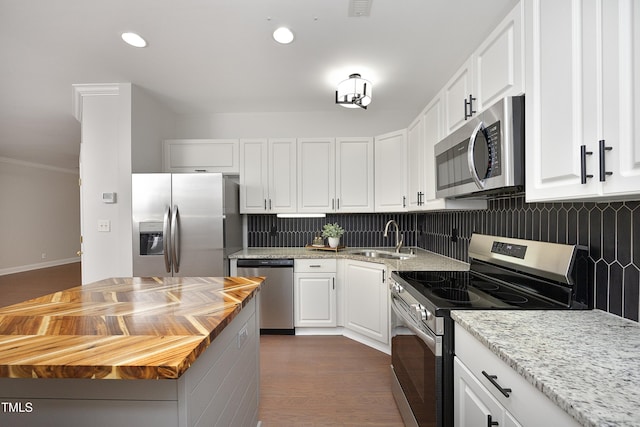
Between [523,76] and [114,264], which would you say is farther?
[114,264]

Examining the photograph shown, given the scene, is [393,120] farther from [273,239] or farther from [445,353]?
[445,353]

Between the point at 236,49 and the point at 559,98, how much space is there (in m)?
2.20

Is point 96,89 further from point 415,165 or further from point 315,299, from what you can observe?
point 415,165

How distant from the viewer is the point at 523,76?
4.08 feet

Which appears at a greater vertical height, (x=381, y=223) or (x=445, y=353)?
(x=381, y=223)

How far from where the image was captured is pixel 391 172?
10.5ft

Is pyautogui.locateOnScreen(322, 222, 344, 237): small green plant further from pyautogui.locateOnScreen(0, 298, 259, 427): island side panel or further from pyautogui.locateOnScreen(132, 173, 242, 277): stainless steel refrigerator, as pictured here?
pyautogui.locateOnScreen(0, 298, 259, 427): island side panel

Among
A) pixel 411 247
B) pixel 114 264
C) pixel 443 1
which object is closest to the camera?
pixel 443 1

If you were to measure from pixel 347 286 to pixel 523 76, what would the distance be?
2371mm

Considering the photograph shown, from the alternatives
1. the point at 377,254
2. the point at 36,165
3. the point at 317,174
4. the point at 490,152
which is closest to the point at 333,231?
the point at 377,254

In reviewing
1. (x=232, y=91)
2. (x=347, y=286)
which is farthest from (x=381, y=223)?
(x=232, y=91)

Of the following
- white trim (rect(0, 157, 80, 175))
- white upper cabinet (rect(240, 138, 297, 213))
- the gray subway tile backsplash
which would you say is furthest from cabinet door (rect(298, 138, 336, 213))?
white trim (rect(0, 157, 80, 175))

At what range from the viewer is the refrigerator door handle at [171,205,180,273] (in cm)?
278

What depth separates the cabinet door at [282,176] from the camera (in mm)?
3436
